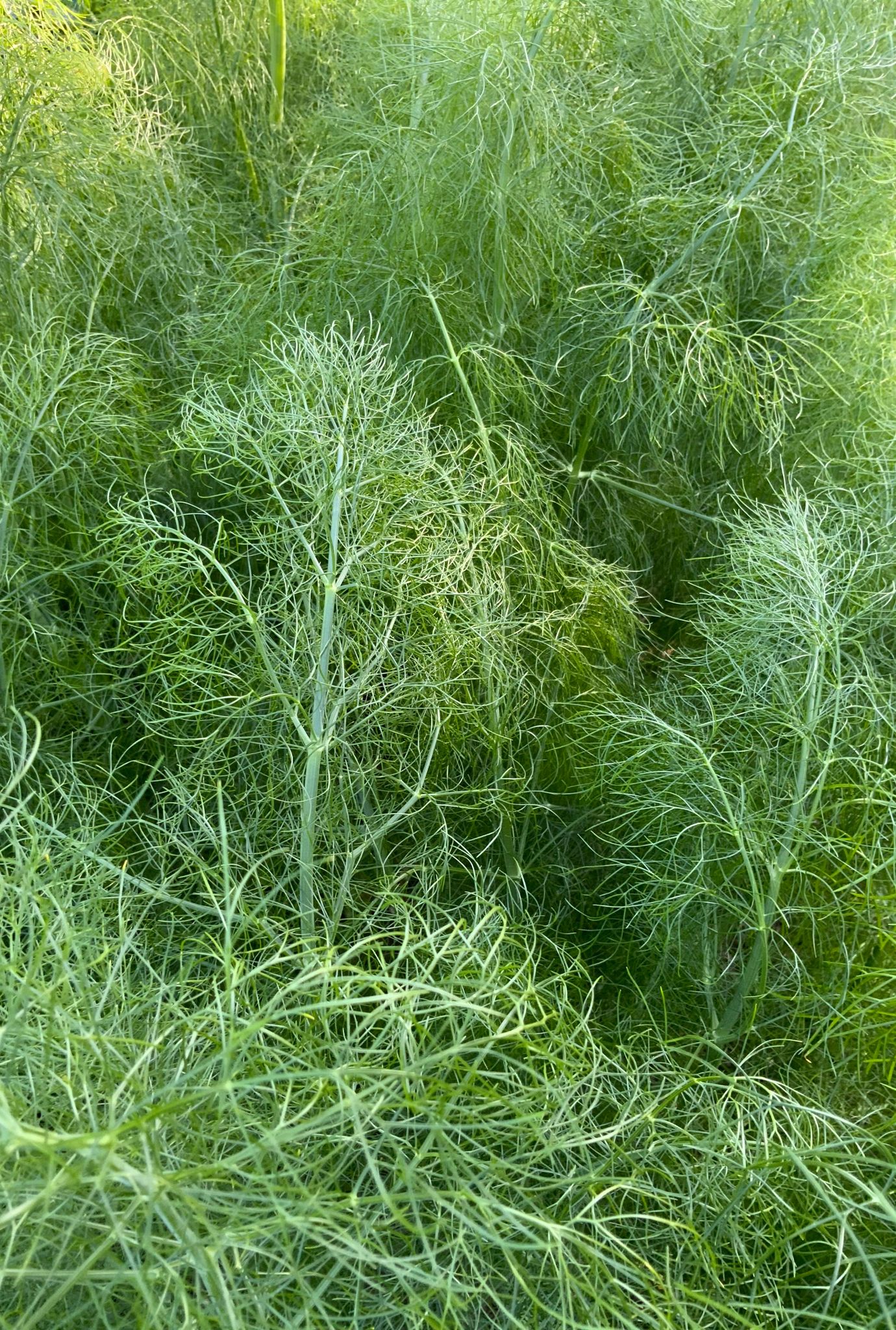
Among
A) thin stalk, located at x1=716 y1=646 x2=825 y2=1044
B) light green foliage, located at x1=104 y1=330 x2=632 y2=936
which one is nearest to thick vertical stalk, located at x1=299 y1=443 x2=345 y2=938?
light green foliage, located at x1=104 y1=330 x2=632 y2=936

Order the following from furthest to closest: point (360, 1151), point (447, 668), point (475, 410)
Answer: point (475, 410), point (447, 668), point (360, 1151)

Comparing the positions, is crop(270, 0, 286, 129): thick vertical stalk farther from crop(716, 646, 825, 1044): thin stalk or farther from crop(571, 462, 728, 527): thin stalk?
crop(716, 646, 825, 1044): thin stalk

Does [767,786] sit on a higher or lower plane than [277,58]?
lower

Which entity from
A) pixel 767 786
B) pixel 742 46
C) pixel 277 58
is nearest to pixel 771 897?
pixel 767 786

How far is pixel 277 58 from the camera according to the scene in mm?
1516

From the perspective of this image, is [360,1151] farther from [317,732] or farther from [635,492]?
[635,492]

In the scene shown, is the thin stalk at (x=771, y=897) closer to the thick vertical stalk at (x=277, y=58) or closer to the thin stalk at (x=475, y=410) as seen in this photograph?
the thin stalk at (x=475, y=410)

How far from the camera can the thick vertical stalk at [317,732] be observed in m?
0.87

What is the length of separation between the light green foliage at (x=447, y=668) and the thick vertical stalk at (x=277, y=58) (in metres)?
0.01

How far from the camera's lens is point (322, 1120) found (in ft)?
1.97

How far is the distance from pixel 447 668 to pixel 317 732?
0.58ft

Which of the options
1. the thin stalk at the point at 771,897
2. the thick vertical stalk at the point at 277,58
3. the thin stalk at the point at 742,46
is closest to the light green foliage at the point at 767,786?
the thin stalk at the point at 771,897

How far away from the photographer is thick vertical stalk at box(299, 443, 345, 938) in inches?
34.2

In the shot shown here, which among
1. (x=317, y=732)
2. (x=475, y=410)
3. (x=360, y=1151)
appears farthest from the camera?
(x=475, y=410)
